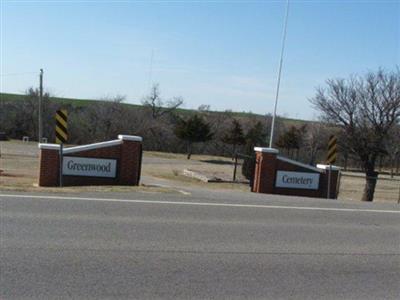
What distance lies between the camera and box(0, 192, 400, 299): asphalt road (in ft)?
20.0

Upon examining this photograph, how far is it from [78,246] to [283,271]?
2670mm

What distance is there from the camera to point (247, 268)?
703cm

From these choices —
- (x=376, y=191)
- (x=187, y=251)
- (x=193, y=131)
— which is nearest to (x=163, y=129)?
(x=193, y=131)

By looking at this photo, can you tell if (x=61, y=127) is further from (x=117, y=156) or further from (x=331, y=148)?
(x=331, y=148)

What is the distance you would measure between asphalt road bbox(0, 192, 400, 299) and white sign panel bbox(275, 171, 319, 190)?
955 centimetres

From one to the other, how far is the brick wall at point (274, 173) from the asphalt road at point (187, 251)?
365 inches

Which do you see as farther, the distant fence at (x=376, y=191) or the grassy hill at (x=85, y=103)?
the grassy hill at (x=85, y=103)

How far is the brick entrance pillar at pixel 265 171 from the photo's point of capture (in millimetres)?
21312

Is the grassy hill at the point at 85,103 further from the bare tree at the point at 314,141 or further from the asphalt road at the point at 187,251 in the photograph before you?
the asphalt road at the point at 187,251

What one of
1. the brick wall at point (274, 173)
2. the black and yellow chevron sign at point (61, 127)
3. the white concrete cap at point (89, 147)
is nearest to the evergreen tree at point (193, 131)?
the brick wall at point (274, 173)

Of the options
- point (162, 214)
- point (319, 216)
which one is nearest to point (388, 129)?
point (319, 216)

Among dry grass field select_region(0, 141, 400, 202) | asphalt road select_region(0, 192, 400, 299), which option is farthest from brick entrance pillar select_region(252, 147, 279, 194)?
asphalt road select_region(0, 192, 400, 299)

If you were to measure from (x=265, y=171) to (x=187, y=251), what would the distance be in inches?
548

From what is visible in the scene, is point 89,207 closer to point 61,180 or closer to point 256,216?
point 256,216
